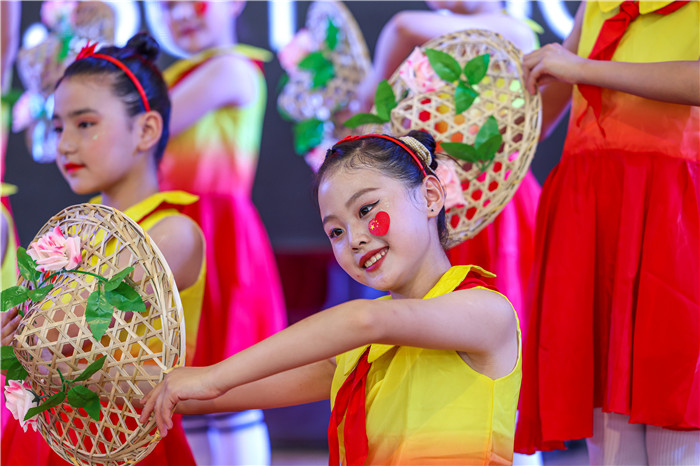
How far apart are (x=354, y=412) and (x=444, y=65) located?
37.8 inches

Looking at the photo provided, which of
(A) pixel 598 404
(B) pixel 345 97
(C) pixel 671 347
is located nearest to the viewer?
(C) pixel 671 347

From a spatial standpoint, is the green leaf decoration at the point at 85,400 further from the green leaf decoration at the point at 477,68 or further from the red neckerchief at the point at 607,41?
the red neckerchief at the point at 607,41

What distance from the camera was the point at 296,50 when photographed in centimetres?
310

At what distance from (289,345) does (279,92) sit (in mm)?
2311

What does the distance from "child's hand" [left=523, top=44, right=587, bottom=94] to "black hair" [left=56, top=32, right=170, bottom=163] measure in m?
0.96

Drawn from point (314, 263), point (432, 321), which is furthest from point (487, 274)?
point (314, 263)

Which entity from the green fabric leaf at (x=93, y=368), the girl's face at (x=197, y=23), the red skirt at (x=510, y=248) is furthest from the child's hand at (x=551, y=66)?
the girl's face at (x=197, y=23)

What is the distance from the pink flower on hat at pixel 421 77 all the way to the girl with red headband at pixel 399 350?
0.55m

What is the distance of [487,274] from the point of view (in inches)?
53.7

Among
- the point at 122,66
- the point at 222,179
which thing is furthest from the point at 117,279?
the point at 222,179

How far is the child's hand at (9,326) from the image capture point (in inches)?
53.6

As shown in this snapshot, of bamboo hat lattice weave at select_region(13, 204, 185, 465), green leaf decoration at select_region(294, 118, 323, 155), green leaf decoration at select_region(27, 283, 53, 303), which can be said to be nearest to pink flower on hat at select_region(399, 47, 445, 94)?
bamboo hat lattice weave at select_region(13, 204, 185, 465)

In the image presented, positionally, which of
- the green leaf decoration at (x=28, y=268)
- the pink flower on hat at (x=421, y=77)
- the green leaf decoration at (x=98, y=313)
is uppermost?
the pink flower on hat at (x=421, y=77)

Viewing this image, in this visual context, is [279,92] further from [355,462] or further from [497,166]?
[355,462]
